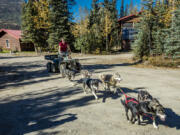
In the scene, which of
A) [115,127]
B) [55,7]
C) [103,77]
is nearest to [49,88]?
[103,77]

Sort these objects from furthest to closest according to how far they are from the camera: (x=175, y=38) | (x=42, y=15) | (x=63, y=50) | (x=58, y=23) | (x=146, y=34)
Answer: (x=42, y=15), (x=58, y=23), (x=146, y=34), (x=175, y=38), (x=63, y=50)

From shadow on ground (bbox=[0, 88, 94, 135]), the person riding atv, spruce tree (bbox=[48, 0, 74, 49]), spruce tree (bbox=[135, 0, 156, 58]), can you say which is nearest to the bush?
spruce tree (bbox=[135, 0, 156, 58])

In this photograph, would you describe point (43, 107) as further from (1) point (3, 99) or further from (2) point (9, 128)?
(1) point (3, 99)

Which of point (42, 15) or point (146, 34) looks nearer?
point (146, 34)

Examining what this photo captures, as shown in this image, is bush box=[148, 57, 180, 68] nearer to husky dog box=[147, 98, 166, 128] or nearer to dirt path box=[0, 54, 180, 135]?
dirt path box=[0, 54, 180, 135]

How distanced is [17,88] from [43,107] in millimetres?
3575

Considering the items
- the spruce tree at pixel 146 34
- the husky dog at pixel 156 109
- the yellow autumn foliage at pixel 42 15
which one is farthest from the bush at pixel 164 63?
the yellow autumn foliage at pixel 42 15

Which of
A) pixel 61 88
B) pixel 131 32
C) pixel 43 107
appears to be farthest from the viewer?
pixel 131 32

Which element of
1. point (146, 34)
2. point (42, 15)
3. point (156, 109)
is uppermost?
point (42, 15)

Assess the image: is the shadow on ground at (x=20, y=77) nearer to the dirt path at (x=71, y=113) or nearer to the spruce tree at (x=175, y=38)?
the dirt path at (x=71, y=113)

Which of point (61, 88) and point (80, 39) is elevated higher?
point (80, 39)

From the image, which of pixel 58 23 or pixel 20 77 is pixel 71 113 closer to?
pixel 20 77

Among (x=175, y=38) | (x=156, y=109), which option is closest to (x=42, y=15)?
(x=175, y=38)

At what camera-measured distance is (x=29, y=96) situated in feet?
22.6
